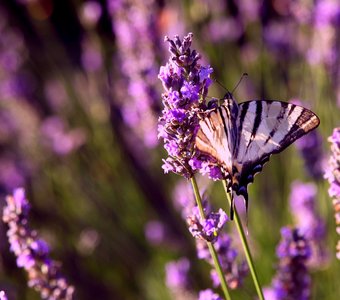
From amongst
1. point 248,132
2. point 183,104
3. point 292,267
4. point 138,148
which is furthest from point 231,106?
point 138,148

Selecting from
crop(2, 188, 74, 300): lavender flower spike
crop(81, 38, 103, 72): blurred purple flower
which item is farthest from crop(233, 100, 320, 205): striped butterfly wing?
crop(81, 38, 103, 72): blurred purple flower

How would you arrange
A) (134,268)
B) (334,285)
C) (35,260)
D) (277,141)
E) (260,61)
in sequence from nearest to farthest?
(277,141)
(35,260)
(334,285)
(134,268)
(260,61)

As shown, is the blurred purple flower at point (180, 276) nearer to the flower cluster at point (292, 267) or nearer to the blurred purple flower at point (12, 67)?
the flower cluster at point (292, 267)

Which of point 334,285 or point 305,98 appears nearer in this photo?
point 334,285

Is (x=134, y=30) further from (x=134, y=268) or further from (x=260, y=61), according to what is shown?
(x=134, y=268)

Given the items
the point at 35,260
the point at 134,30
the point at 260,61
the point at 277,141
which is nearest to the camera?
the point at 277,141

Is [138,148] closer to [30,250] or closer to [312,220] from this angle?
[312,220]

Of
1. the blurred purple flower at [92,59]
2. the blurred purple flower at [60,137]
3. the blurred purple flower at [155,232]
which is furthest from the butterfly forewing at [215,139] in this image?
the blurred purple flower at [92,59]

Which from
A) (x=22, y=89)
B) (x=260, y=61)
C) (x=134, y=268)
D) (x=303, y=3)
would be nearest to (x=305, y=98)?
(x=260, y=61)
